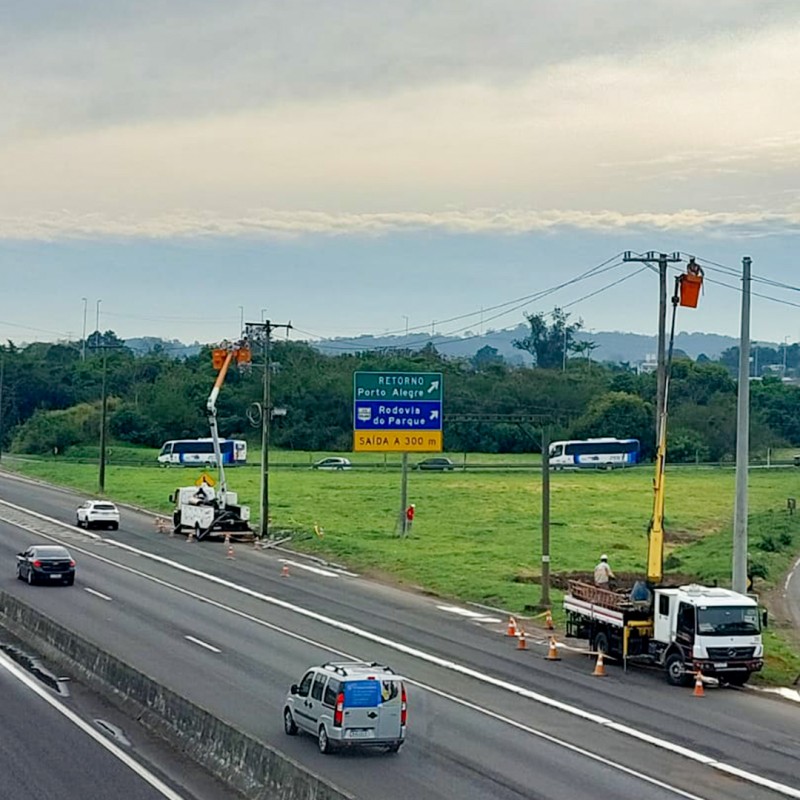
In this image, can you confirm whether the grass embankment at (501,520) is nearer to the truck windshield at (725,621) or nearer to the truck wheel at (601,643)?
the truck windshield at (725,621)

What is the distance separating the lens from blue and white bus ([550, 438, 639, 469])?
137000 mm

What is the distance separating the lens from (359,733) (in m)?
23.9

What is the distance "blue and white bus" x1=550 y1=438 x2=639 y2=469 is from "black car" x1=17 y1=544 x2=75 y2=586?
91.4m

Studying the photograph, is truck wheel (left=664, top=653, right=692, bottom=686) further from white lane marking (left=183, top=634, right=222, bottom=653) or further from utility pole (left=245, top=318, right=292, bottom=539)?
utility pole (left=245, top=318, right=292, bottom=539)

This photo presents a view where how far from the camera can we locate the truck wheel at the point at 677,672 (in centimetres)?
3406

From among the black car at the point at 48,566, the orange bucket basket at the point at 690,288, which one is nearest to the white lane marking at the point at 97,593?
the black car at the point at 48,566

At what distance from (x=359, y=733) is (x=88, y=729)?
5.71 metres

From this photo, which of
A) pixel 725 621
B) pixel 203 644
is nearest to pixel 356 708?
pixel 725 621

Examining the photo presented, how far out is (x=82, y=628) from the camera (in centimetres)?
3903

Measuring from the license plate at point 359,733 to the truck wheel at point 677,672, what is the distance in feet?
41.0

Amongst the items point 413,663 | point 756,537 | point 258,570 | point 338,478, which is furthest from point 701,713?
point 338,478

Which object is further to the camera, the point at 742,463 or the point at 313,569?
the point at 313,569

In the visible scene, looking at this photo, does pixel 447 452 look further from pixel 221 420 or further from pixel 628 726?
pixel 628 726

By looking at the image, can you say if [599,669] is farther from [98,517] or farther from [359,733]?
[98,517]
